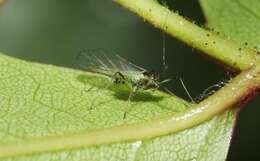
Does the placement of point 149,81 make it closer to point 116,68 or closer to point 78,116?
point 116,68

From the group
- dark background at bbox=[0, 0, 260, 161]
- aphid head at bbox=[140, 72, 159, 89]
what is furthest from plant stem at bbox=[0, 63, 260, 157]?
dark background at bbox=[0, 0, 260, 161]

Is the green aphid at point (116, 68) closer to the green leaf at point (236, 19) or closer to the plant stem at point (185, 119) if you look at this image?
the green leaf at point (236, 19)

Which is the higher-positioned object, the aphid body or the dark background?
the dark background

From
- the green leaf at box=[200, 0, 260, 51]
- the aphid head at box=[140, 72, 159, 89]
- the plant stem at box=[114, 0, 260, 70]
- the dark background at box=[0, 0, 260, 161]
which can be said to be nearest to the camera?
the plant stem at box=[114, 0, 260, 70]

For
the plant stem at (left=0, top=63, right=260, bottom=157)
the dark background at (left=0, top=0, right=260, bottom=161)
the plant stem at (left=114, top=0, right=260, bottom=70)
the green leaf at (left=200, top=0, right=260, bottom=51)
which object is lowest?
the plant stem at (left=0, top=63, right=260, bottom=157)

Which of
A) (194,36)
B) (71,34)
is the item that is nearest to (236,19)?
(194,36)

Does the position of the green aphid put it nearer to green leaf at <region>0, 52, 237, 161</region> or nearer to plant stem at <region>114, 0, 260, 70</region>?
green leaf at <region>0, 52, 237, 161</region>

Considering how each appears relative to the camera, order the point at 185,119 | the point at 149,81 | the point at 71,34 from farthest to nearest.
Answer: the point at 71,34, the point at 149,81, the point at 185,119
